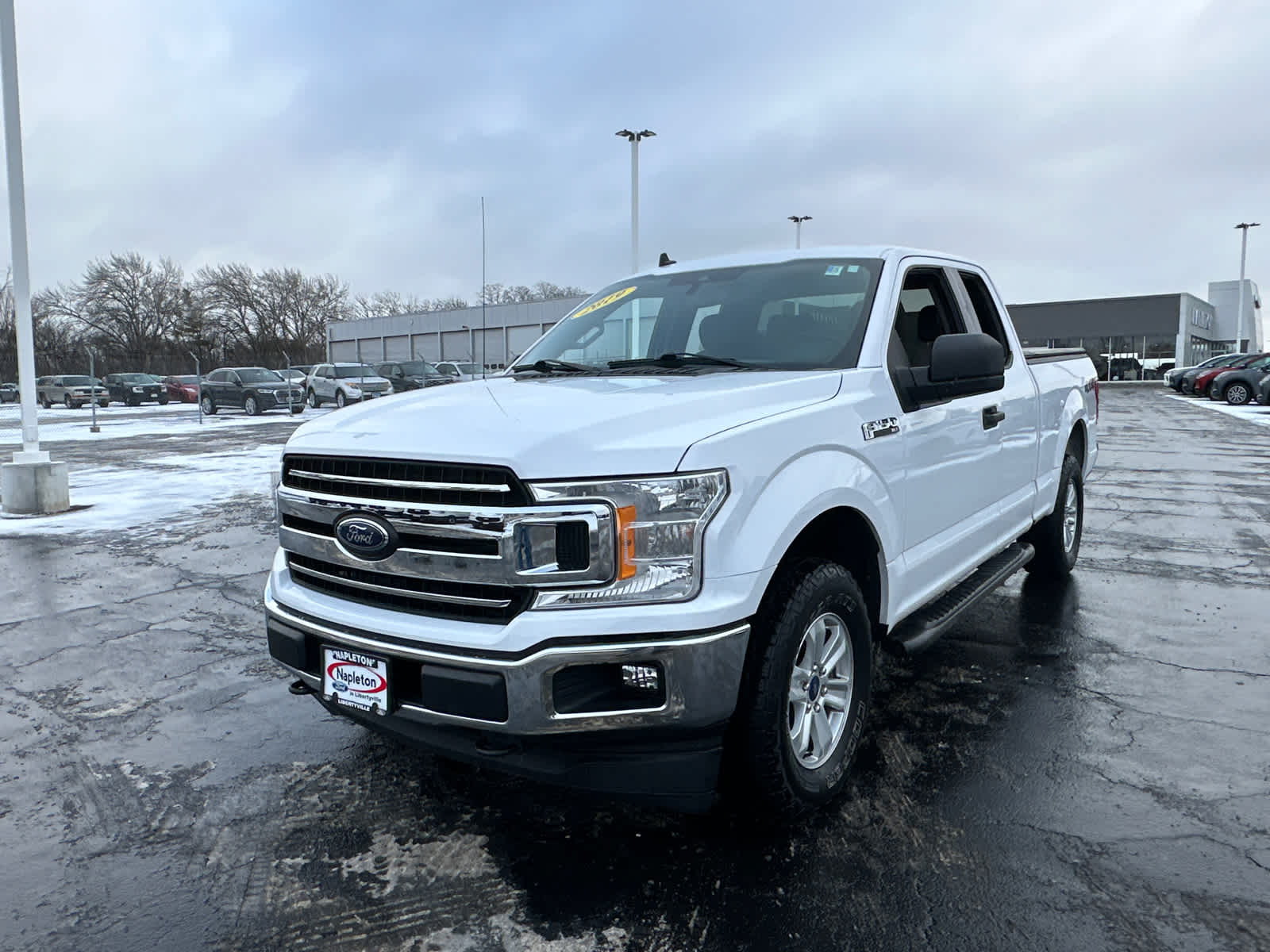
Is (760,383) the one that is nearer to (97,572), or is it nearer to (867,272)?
(867,272)

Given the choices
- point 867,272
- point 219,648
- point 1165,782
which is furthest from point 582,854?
point 219,648

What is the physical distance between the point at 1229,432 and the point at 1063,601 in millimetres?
16688

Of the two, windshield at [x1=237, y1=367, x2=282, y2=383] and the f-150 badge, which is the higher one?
windshield at [x1=237, y1=367, x2=282, y2=383]

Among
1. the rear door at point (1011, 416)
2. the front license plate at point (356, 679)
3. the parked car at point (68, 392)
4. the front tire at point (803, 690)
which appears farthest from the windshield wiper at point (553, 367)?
the parked car at point (68, 392)

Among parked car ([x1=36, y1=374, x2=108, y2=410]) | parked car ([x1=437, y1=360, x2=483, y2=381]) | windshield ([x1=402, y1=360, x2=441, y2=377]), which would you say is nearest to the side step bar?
parked car ([x1=437, y1=360, x2=483, y2=381])

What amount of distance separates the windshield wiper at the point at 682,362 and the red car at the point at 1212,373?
35.4 m

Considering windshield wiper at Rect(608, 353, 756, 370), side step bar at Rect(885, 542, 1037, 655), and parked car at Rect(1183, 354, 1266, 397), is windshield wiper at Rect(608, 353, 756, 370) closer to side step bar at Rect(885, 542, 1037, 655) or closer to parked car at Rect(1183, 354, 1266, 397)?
side step bar at Rect(885, 542, 1037, 655)

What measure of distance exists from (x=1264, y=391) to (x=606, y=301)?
30312 mm

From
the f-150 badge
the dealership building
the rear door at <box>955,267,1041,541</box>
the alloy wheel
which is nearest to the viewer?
the alloy wheel

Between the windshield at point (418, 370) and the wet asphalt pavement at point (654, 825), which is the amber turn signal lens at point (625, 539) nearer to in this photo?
the wet asphalt pavement at point (654, 825)

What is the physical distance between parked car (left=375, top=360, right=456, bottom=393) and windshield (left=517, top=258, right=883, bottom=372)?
2850 cm

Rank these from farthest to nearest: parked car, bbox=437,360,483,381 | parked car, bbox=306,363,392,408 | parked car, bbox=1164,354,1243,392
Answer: parked car, bbox=1164,354,1243,392 < parked car, bbox=437,360,483,381 < parked car, bbox=306,363,392,408

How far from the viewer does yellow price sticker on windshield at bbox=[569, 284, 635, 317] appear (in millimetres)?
4660

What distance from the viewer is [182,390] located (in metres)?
41.8
